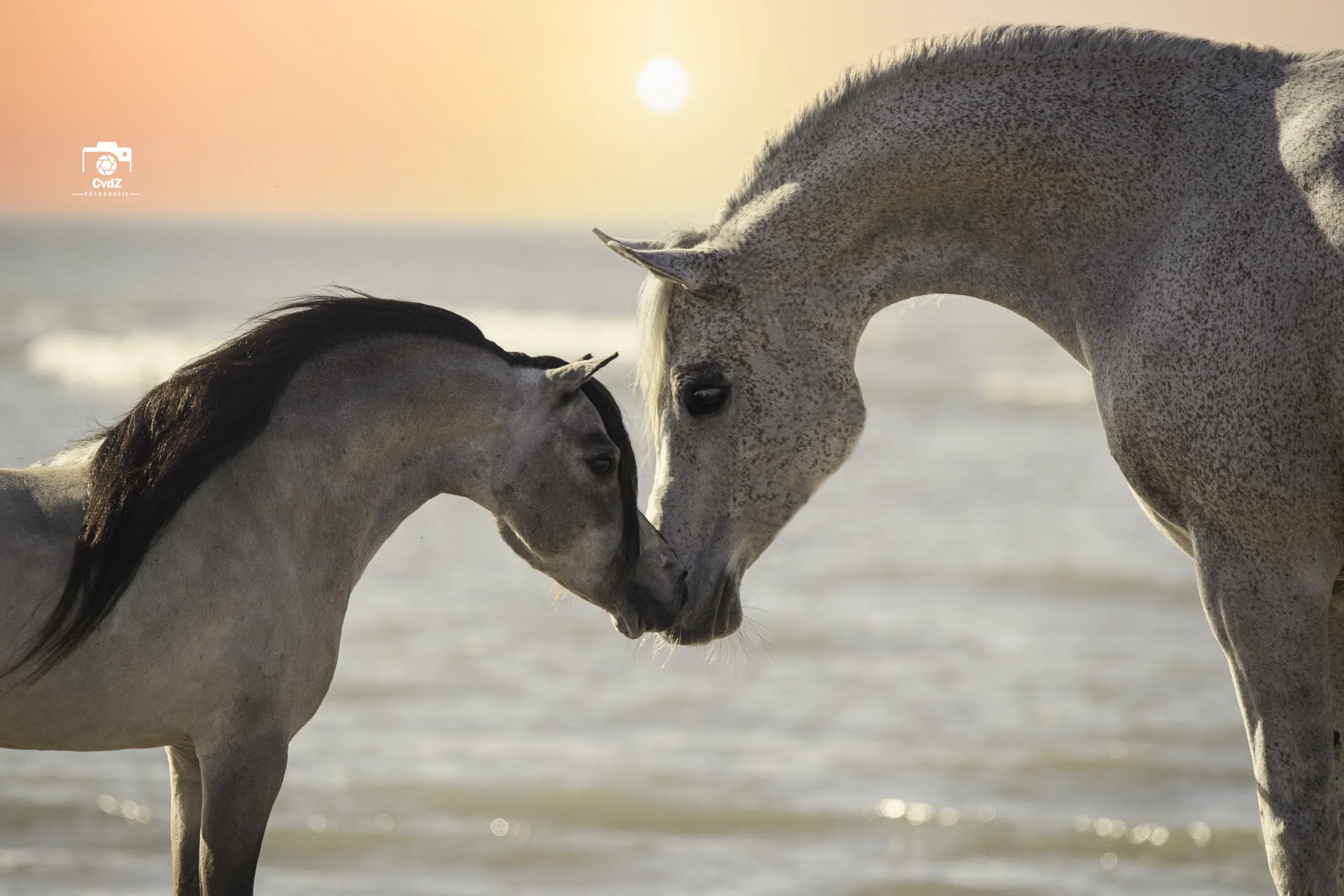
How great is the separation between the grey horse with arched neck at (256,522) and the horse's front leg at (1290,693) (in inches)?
55.3

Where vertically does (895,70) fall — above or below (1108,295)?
above

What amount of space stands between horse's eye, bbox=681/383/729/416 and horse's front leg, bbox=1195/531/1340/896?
132 cm

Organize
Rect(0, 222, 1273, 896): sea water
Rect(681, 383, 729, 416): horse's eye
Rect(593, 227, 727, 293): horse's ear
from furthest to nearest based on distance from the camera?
Rect(0, 222, 1273, 896): sea water
Rect(681, 383, 729, 416): horse's eye
Rect(593, 227, 727, 293): horse's ear

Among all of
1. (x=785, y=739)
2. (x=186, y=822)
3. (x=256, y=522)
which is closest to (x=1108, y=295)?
(x=256, y=522)

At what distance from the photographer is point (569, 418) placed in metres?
3.12

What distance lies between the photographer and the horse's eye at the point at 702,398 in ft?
11.7

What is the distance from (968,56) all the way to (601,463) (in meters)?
1.47

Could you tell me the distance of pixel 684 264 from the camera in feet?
11.4

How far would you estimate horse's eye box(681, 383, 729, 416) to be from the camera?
3.57 m

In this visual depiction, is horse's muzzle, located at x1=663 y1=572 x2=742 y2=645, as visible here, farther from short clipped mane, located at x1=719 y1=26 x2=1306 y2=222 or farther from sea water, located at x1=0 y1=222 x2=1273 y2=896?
short clipped mane, located at x1=719 y1=26 x2=1306 y2=222

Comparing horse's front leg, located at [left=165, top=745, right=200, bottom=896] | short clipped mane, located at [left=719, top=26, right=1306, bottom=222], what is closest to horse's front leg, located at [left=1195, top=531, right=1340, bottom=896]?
short clipped mane, located at [left=719, top=26, right=1306, bottom=222]

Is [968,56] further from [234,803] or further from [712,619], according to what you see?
[234,803]

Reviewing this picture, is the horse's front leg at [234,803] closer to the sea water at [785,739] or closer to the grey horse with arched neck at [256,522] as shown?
the grey horse with arched neck at [256,522]

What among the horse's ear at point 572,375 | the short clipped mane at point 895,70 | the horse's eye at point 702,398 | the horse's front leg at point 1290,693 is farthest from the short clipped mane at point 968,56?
the horse's front leg at point 1290,693
